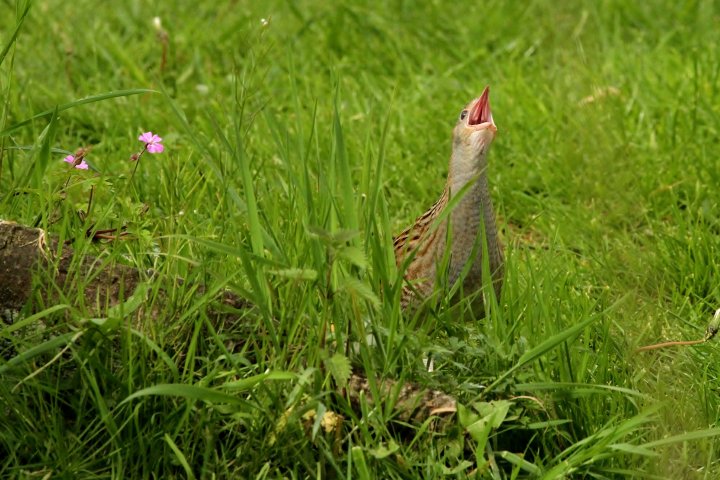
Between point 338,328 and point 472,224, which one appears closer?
point 338,328

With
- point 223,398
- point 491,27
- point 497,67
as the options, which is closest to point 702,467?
point 223,398

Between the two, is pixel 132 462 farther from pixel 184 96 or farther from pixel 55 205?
pixel 184 96

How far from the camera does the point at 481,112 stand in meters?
4.64

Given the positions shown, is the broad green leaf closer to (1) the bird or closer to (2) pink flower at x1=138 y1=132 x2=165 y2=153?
(1) the bird

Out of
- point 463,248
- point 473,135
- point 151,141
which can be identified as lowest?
point 463,248

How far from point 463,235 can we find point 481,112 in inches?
23.3

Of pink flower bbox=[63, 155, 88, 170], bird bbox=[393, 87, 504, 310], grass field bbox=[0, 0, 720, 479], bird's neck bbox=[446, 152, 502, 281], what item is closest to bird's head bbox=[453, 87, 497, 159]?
bird bbox=[393, 87, 504, 310]

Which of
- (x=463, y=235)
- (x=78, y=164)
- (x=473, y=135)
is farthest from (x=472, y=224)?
(x=78, y=164)

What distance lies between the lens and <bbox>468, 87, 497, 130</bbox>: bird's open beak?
462cm

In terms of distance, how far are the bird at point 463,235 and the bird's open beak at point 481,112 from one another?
9 cm

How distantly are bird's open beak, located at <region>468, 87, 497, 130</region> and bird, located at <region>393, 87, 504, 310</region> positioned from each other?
9cm

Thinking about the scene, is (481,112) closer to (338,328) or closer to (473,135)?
(473,135)

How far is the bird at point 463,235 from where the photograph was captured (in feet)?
13.6

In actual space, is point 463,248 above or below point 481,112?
below
